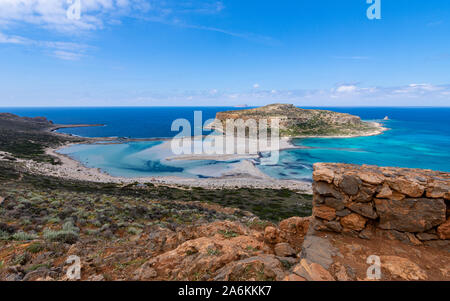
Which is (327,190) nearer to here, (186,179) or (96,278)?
(96,278)

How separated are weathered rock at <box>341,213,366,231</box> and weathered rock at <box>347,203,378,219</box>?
0.59 feet

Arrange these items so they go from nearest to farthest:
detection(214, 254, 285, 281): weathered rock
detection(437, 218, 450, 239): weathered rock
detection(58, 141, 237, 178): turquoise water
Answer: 1. detection(214, 254, 285, 281): weathered rock
2. detection(437, 218, 450, 239): weathered rock
3. detection(58, 141, 237, 178): turquoise water

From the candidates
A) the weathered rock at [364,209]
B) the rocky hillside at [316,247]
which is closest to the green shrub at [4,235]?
the rocky hillside at [316,247]

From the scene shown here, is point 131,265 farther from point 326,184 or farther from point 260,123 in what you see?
point 260,123

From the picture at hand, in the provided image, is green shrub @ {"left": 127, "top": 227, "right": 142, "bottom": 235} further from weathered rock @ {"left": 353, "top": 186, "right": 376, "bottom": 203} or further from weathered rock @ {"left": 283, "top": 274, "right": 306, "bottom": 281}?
weathered rock @ {"left": 353, "top": 186, "right": 376, "bottom": 203}

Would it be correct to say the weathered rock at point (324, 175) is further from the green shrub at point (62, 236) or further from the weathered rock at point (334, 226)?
the green shrub at point (62, 236)

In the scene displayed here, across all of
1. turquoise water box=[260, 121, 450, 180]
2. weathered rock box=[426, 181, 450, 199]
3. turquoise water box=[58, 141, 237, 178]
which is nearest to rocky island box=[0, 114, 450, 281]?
weathered rock box=[426, 181, 450, 199]

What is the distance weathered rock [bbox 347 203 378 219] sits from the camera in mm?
6529

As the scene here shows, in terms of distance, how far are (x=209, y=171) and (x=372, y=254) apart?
39.1 meters

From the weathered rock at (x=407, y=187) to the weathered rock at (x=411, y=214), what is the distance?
20cm

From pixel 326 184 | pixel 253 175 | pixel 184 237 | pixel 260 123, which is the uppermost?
pixel 260 123

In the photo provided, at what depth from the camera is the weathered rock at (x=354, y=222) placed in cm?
669
